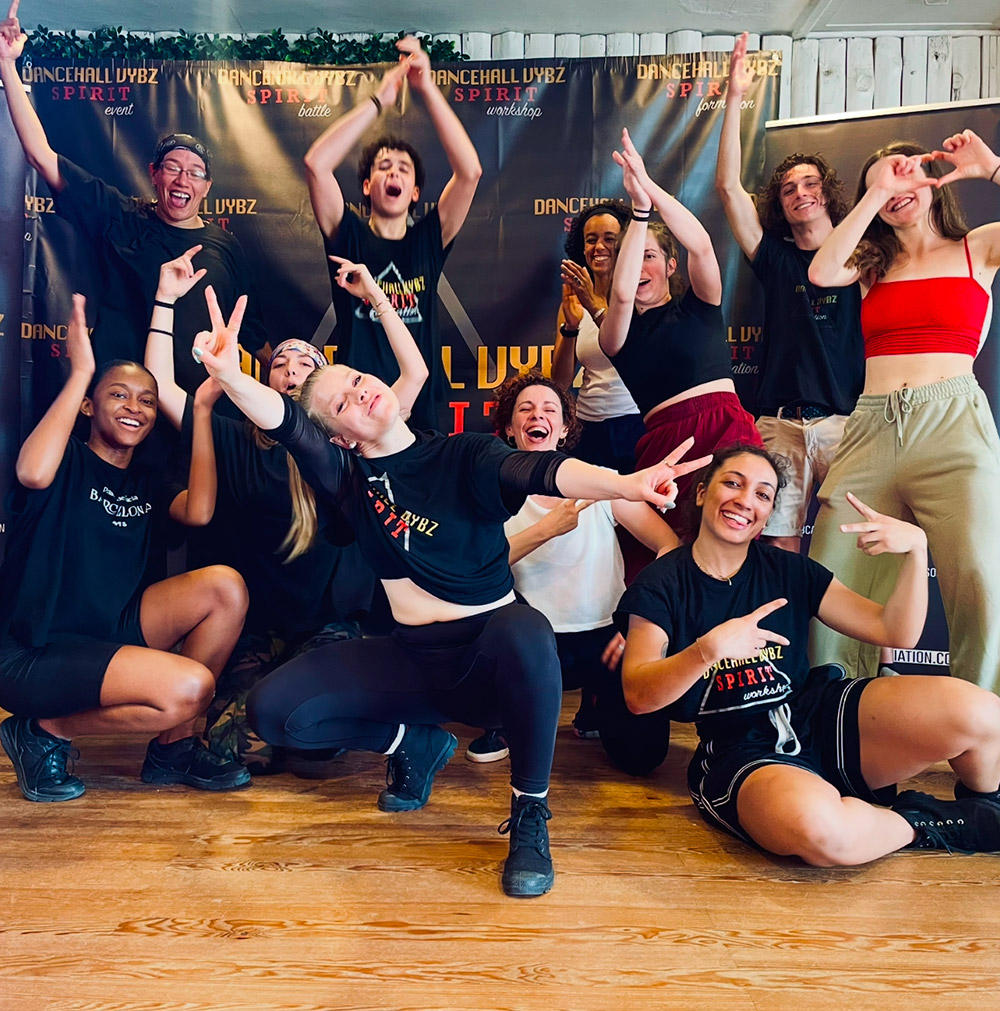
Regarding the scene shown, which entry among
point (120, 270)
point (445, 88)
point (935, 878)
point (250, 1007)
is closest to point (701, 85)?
point (445, 88)

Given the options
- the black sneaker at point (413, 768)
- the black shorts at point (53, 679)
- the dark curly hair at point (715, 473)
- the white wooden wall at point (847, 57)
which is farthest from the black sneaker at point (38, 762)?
the white wooden wall at point (847, 57)

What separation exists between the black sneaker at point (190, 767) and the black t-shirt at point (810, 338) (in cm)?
222

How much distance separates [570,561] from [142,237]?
7.07 ft

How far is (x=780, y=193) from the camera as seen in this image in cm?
318

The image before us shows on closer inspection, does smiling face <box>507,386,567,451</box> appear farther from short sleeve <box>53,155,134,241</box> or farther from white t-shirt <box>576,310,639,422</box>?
short sleeve <box>53,155,134,241</box>

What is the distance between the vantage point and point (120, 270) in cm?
344

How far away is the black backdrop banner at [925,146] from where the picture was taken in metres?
3.23

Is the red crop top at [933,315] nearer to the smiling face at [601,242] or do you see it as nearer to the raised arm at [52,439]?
the smiling face at [601,242]

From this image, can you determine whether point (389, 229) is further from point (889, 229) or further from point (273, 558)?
point (889, 229)

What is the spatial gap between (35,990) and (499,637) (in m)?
1.09

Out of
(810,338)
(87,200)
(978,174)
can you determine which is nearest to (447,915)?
(810,338)

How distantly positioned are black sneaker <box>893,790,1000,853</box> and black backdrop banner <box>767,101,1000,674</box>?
1342mm

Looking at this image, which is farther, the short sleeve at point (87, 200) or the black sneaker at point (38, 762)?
the short sleeve at point (87, 200)

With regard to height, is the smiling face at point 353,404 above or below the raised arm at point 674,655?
above
